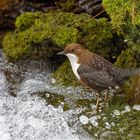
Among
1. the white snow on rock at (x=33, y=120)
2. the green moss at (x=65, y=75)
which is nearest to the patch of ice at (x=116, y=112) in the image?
the white snow on rock at (x=33, y=120)

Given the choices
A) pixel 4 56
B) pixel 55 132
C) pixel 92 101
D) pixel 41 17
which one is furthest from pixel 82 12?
pixel 55 132

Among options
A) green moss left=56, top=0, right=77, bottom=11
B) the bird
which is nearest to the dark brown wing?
the bird

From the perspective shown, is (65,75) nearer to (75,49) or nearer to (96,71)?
(75,49)

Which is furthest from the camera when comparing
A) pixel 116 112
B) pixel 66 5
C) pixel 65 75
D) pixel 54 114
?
pixel 66 5

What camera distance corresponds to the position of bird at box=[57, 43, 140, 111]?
6391 mm

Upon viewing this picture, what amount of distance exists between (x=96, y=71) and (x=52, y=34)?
1.34 metres

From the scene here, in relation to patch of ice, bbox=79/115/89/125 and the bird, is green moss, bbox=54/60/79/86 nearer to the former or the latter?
the bird

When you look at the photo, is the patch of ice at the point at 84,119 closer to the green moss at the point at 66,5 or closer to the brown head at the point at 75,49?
the brown head at the point at 75,49

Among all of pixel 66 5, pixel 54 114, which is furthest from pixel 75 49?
pixel 66 5

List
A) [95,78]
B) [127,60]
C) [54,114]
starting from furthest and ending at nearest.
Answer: [127,60] < [54,114] < [95,78]

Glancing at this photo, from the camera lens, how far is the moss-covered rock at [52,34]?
7445 mm

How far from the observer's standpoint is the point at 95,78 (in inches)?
253

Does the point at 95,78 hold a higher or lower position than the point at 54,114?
higher

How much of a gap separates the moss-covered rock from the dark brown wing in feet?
3.24
